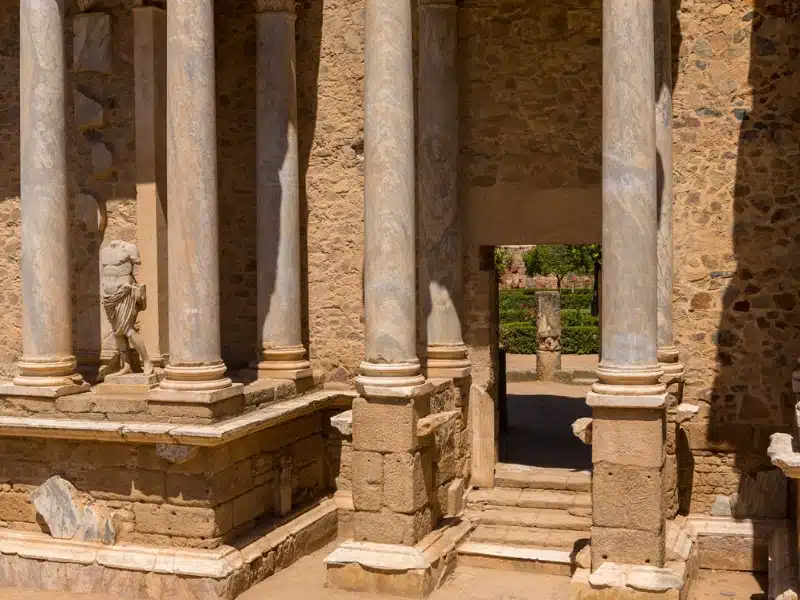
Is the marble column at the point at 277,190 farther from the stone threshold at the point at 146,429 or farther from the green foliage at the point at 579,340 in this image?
the green foliage at the point at 579,340

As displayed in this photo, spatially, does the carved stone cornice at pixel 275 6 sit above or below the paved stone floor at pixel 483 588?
above

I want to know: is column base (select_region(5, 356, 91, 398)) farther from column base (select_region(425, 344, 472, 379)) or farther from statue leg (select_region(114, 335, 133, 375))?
column base (select_region(425, 344, 472, 379))

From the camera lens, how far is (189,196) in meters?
9.23

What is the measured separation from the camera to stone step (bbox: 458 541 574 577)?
928cm

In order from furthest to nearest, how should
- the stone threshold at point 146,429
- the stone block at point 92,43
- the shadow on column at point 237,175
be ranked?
the shadow on column at point 237,175 → the stone block at point 92,43 → the stone threshold at point 146,429

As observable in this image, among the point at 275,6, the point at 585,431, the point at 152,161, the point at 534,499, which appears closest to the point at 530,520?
the point at 534,499

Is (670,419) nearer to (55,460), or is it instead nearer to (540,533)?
(540,533)

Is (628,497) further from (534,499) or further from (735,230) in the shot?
(735,230)

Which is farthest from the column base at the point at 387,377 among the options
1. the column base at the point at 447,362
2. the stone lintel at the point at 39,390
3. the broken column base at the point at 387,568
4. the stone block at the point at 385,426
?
the stone lintel at the point at 39,390

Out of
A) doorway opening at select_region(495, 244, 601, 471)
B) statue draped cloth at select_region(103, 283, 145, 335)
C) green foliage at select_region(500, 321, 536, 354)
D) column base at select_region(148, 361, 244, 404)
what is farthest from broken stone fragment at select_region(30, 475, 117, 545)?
green foliage at select_region(500, 321, 536, 354)

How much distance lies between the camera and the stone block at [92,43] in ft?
37.4

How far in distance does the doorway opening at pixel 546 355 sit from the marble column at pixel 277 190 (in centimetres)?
266

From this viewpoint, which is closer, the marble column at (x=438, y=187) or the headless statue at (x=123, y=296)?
the headless statue at (x=123, y=296)

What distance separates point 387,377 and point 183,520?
2.36 m
